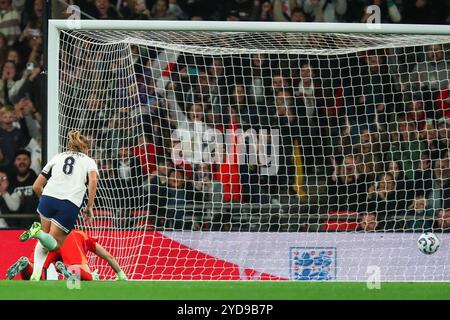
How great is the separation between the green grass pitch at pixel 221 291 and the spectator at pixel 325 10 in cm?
590

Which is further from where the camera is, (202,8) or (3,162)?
(202,8)

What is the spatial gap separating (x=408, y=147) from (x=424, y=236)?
1.06m

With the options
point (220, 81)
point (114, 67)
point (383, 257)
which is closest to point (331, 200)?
point (383, 257)

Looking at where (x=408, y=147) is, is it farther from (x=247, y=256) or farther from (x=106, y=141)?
(x=106, y=141)

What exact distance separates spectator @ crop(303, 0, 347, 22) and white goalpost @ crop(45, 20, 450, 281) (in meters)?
1.50

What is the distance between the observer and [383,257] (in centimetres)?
1322

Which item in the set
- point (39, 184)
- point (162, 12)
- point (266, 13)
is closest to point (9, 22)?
point (162, 12)

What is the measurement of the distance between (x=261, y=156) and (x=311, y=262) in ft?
4.13

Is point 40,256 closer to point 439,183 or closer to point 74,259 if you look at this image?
point 74,259

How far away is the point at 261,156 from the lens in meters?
13.4

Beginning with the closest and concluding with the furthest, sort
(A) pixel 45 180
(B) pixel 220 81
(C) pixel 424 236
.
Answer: (A) pixel 45 180 → (C) pixel 424 236 → (B) pixel 220 81

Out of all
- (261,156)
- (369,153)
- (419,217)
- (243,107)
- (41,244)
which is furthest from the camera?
(243,107)

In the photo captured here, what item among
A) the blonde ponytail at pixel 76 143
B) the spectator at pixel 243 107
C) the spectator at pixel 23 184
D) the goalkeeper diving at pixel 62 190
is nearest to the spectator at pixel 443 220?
the spectator at pixel 243 107

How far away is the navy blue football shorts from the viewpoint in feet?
38.4
